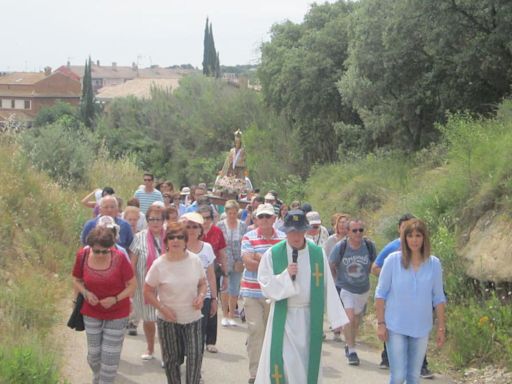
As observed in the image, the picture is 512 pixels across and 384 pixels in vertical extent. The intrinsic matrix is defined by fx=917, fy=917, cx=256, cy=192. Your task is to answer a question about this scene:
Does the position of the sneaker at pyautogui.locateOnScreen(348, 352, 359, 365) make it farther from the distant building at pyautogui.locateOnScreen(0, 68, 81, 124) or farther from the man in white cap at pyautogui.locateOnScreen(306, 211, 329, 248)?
the distant building at pyautogui.locateOnScreen(0, 68, 81, 124)

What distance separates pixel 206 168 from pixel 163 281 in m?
41.0

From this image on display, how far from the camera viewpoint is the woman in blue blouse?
774 cm

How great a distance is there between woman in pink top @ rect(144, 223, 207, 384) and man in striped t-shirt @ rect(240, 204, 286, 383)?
97 centimetres

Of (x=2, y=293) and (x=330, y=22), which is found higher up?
(x=330, y=22)

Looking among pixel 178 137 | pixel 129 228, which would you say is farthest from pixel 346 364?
pixel 178 137

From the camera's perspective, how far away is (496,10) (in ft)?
60.3

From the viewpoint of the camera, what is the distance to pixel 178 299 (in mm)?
8375

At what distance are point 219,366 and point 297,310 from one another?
293cm

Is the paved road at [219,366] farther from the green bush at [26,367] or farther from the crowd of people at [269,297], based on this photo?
the green bush at [26,367]

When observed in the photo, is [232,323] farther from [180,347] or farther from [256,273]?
[180,347]

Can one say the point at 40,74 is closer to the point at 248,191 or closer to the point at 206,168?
the point at 206,168

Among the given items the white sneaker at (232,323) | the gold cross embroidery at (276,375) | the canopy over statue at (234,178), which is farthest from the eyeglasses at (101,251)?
the canopy over statue at (234,178)

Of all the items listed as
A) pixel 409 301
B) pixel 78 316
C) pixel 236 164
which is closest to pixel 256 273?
pixel 78 316

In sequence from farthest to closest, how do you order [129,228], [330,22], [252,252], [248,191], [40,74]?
[40,74] < [330,22] < [248,191] < [129,228] < [252,252]
